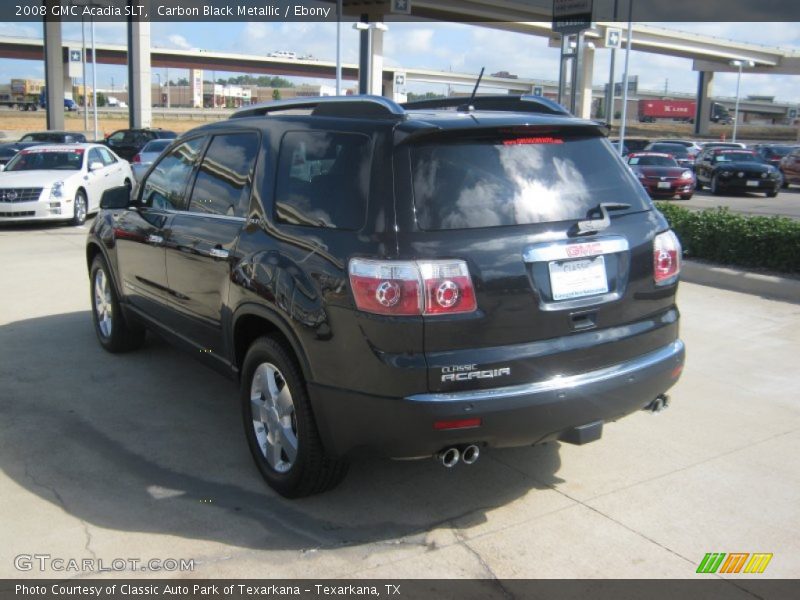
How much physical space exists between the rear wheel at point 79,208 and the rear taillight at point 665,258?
13509mm

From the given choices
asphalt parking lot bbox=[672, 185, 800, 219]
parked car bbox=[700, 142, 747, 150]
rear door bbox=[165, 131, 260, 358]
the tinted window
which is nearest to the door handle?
rear door bbox=[165, 131, 260, 358]

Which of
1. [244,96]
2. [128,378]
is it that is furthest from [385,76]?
[128,378]

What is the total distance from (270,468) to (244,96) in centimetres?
17760

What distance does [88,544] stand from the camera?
365 centimetres

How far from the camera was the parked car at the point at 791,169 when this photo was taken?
93.6 feet

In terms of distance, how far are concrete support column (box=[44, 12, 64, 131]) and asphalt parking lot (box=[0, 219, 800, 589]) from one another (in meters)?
41.0

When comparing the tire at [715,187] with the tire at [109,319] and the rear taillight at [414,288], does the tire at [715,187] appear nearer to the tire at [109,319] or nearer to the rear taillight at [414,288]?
the tire at [109,319]

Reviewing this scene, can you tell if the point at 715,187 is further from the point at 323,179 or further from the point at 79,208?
the point at 323,179

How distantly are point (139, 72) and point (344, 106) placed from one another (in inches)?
1505

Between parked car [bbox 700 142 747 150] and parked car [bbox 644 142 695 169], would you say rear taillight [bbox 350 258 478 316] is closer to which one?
parked car [bbox 700 142 747 150]

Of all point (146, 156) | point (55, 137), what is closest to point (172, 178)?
point (146, 156)

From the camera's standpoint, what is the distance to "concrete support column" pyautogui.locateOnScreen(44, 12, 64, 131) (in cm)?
4200

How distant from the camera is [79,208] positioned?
51.3 ft
